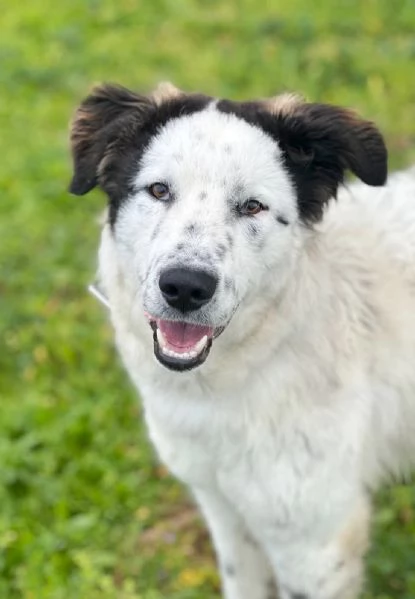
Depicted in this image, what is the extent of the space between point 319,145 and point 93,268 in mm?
2938

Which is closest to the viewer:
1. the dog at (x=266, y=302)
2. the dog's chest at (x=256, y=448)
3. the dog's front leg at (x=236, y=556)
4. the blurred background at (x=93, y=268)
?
the dog at (x=266, y=302)

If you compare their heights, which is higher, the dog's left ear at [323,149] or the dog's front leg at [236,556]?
the dog's left ear at [323,149]

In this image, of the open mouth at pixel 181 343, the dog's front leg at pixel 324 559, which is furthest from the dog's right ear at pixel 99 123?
the dog's front leg at pixel 324 559

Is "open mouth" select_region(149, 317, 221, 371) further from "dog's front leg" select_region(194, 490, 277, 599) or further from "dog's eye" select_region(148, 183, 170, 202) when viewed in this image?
"dog's front leg" select_region(194, 490, 277, 599)

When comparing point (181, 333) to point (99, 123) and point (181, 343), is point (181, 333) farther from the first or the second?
point (99, 123)

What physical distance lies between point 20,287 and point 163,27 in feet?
12.2

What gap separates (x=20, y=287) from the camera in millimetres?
5633

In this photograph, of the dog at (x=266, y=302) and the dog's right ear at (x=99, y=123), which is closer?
the dog at (x=266, y=302)

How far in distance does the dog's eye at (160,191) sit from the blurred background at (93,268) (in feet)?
6.06

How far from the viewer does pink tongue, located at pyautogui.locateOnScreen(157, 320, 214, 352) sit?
285 centimetres

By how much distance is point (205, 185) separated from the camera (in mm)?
2785

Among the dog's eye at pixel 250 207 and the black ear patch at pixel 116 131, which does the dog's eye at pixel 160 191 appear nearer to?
the black ear patch at pixel 116 131

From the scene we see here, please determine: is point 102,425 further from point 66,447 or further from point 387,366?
point 387,366

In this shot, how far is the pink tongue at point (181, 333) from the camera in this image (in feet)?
9.36
